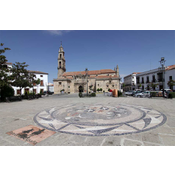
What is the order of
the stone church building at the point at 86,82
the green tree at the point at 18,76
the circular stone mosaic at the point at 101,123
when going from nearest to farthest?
1. the circular stone mosaic at the point at 101,123
2. the green tree at the point at 18,76
3. the stone church building at the point at 86,82

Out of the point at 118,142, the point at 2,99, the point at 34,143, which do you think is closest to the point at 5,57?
the point at 2,99

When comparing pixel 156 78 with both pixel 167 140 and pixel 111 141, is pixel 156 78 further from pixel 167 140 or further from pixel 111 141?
pixel 111 141

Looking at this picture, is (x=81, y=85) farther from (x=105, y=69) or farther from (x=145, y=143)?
(x=145, y=143)

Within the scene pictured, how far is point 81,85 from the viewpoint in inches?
1566

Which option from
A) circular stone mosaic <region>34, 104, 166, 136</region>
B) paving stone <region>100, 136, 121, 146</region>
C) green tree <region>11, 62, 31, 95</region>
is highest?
green tree <region>11, 62, 31, 95</region>

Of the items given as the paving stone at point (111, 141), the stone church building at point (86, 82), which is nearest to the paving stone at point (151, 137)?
the paving stone at point (111, 141)

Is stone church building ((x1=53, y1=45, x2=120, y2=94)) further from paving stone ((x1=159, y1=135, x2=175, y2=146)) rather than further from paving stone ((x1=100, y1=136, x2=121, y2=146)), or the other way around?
paving stone ((x1=100, y1=136, x2=121, y2=146))

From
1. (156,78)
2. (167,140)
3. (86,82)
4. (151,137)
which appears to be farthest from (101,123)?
(86,82)

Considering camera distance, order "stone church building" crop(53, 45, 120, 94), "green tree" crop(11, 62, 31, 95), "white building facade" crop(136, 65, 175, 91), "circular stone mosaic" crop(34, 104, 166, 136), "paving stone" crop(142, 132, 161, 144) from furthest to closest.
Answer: "stone church building" crop(53, 45, 120, 94)
"white building facade" crop(136, 65, 175, 91)
"green tree" crop(11, 62, 31, 95)
"circular stone mosaic" crop(34, 104, 166, 136)
"paving stone" crop(142, 132, 161, 144)

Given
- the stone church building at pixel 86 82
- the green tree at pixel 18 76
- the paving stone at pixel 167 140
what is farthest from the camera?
the stone church building at pixel 86 82

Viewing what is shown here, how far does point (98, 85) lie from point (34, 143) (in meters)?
35.6

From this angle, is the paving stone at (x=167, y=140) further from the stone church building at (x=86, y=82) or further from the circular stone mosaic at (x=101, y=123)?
the stone church building at (x=86, y=82)

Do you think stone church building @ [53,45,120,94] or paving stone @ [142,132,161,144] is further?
stone church building @ [53,45,120,94]

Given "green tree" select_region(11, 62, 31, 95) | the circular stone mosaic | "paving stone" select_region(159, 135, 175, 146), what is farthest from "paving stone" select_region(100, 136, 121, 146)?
"green tree" select_region(11, 62, 31, 95)
